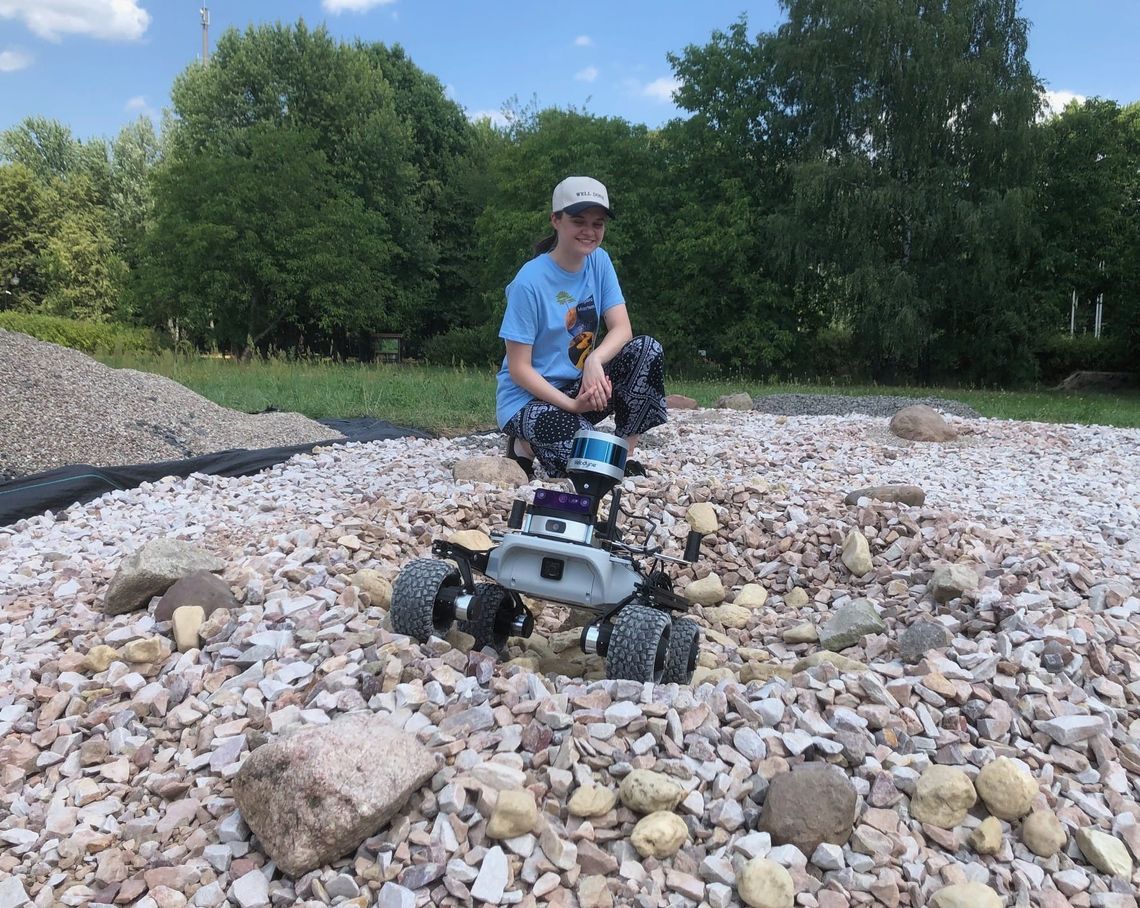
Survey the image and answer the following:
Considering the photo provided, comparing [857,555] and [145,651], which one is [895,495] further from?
[145,651]

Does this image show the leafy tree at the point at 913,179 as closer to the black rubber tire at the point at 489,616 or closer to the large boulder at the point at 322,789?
the black rubber tire at the point at 489,616

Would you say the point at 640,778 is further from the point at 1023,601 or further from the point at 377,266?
the point at 377,266

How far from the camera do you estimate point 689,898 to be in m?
1.39

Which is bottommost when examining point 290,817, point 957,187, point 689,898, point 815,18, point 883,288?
point 689,898

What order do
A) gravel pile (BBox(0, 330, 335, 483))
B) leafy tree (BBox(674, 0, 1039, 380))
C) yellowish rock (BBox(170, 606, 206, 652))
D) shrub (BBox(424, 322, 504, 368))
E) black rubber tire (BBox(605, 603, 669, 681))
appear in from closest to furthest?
black rubber tire (BBox(605, 603, 669, 681)) < yellowish rock (BBox(170, 606, 206, 652)) < gravel pile (BBox(0, 330, 335, 483)) < leafy tree (BBox(674, 0, 1039, 380)) < shrub (BBox(424, 322, 504, 368))

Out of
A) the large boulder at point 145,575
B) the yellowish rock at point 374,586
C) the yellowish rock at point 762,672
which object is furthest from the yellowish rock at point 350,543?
the yellowish rock at point 762,672

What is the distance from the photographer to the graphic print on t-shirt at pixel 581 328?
2900 mm

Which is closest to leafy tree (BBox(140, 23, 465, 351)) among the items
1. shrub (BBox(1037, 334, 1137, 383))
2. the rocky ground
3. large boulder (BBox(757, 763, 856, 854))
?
shrub (BBox(1037, 334, 1137, 383))

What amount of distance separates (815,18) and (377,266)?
1247 centimetres

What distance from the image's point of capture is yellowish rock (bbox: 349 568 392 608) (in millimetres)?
2562

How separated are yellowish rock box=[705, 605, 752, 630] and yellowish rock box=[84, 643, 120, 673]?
6.01 feet

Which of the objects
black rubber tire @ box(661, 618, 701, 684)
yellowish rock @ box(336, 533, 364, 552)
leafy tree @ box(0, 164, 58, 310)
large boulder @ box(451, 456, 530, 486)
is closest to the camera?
black rubber tire @ box(661, 618, 701, 684)

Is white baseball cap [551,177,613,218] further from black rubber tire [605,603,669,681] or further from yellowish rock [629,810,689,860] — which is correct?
yellowish rock [629,810,689,860]

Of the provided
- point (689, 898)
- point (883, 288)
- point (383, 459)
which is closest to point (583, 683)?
point (689, 898)
